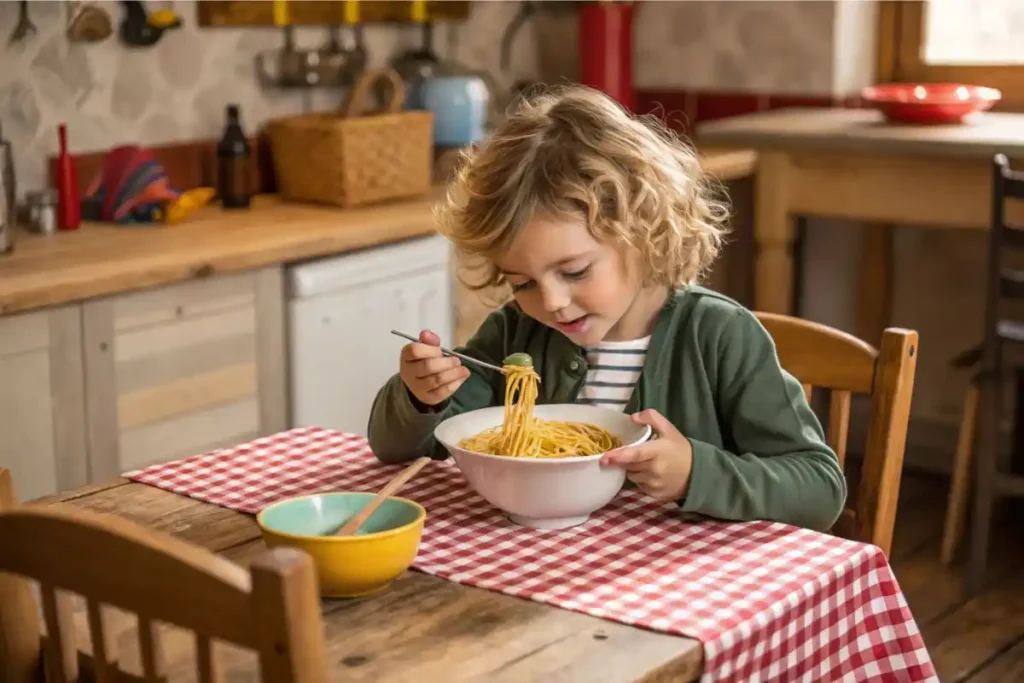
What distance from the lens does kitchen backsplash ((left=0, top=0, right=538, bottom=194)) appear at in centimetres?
295

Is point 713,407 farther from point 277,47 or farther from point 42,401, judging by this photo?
point 277,47

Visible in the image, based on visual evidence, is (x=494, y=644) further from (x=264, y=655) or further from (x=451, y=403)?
(x=451, y=403)

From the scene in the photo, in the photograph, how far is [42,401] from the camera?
2.43 meters

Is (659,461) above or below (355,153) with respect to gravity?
below

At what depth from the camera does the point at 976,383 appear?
10.3 feet

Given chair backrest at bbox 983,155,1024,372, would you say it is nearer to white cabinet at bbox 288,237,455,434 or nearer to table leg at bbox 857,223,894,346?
table leg at bbox 857,223,894,346

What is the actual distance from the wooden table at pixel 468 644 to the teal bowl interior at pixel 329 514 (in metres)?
0.06

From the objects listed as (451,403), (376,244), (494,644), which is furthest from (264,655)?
(376,244)

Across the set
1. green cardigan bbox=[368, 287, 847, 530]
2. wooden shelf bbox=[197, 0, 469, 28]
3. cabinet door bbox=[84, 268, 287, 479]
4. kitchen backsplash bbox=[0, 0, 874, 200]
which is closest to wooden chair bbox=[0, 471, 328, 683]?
green cardigan bbox=[368, 287, 847, 530]

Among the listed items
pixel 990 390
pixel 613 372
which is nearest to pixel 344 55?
pixel 990 390

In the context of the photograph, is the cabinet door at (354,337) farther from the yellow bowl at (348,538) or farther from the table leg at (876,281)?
the yellow bowl at (348,538)

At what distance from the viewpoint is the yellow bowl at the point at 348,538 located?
4.00ft

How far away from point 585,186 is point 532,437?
11.5 inches

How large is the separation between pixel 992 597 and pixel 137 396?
1.80m
